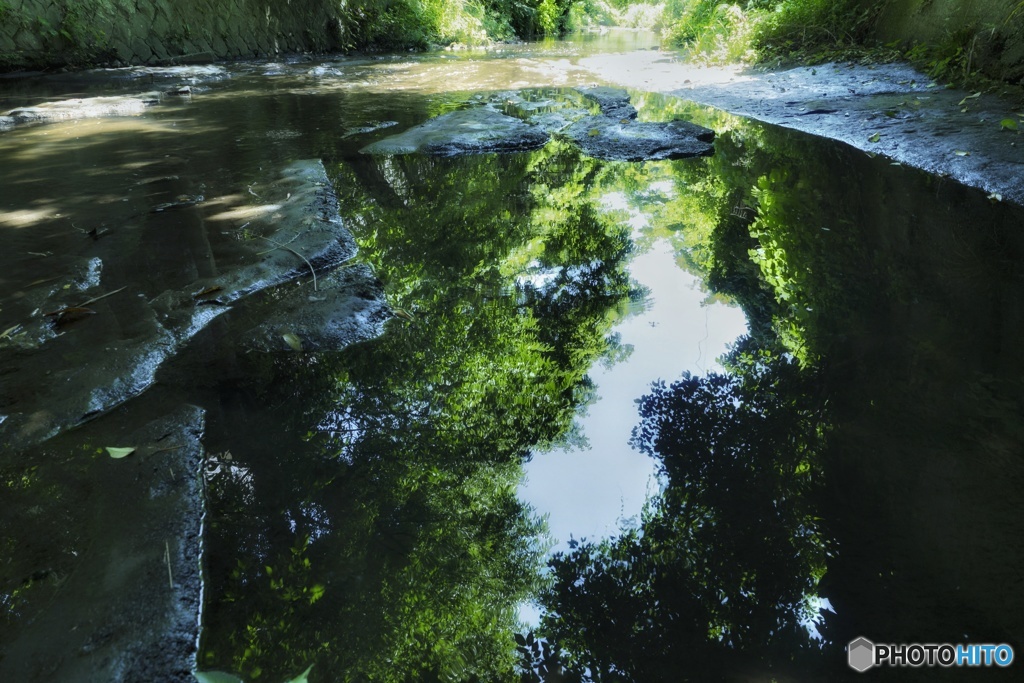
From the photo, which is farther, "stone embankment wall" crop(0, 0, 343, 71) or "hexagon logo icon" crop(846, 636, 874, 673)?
"stone embankment wall" crop(0, 0, 343, 71)

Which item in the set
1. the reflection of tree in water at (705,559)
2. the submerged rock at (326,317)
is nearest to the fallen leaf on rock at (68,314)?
the submerged rock at (326,317)

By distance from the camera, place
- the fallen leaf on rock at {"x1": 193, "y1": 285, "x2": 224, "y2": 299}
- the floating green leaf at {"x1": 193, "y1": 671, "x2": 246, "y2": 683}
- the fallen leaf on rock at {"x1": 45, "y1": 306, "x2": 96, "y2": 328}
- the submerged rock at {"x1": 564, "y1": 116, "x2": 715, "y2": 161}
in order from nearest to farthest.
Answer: the floating green leaf at {"x1": 193, "y1": 671, "x2": 246, "y2": 683} → the fallen leaf on rock at {"x1": 45, "y1": 306, "x2": 96, "y2": 328} → the fallen leaf on rock at {"x1": 193, "y1": 285, "x2": 224, "y2": 299} → the submerged rock at {"x1": 564, "y1": 116, "x2": 715, "y2": 161}

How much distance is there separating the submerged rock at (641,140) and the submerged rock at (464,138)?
1.32ft

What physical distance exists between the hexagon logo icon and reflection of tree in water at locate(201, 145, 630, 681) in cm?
63

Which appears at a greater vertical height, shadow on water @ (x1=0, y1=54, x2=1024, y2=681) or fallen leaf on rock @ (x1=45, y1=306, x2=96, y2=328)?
fallen leaf on rock @ (x1=45, y1=306, x2=96, y2=328)

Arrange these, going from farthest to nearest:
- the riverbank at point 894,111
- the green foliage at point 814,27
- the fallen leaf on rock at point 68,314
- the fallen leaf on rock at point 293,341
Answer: the green foliage at point 814,27
the riverbank at point 894,111
the fallen leaf on rock at point 68,314
the fallen leaf on rock at point 293,341

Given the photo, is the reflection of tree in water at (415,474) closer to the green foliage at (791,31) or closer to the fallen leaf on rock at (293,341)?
the fallen leaf on rock at (293,341)

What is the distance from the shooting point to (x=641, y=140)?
4930 millimetres

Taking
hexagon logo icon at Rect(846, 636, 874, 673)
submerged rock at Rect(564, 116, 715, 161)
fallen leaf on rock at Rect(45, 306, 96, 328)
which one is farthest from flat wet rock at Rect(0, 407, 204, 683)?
submerged rock at Rect(564, 116, 715, 161)

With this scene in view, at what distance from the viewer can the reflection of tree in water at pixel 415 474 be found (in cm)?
128

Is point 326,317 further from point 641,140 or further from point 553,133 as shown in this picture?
point 553,133

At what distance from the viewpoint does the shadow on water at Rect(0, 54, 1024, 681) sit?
1289 mm

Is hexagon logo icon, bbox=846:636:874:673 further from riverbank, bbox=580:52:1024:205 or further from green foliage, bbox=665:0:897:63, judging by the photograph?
green foliage, bbox=665:0:897:63

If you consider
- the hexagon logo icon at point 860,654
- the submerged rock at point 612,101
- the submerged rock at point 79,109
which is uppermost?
the submerged rock at point 79,109
